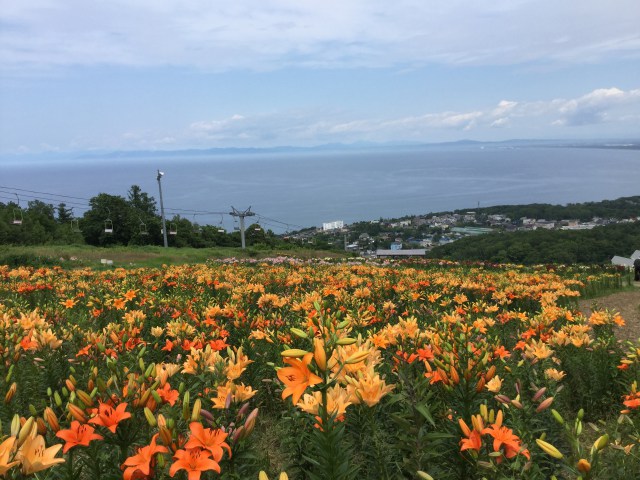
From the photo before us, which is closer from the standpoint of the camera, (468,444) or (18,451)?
(18,451)

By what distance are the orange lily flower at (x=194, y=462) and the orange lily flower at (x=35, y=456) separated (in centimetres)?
36

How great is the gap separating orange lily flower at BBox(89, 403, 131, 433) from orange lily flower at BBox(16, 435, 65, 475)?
24 centimetres

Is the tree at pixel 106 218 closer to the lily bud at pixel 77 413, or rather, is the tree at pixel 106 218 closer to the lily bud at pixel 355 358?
the lily bud at pixel 77 413

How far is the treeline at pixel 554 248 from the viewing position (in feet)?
88.0

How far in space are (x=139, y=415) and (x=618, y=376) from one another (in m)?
4.27

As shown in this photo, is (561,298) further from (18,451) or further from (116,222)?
(116,222)

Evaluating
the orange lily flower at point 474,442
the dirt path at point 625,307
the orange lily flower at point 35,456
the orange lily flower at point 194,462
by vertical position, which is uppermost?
the orange lily flower at point 35,456

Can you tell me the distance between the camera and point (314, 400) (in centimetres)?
192

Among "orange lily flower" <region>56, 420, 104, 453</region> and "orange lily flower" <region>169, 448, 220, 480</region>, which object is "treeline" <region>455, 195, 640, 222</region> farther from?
"orange lily flower" <region>56, 420, 104, 453</region>

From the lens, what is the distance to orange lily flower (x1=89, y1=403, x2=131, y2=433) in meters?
1.73

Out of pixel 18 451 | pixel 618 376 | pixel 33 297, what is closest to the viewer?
pixel 18 451

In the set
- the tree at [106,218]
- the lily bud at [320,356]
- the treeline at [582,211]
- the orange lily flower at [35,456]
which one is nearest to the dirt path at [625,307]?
the lily bud at [320,356]

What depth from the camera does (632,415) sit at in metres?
3.13

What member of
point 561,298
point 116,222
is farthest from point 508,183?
point 561,298
